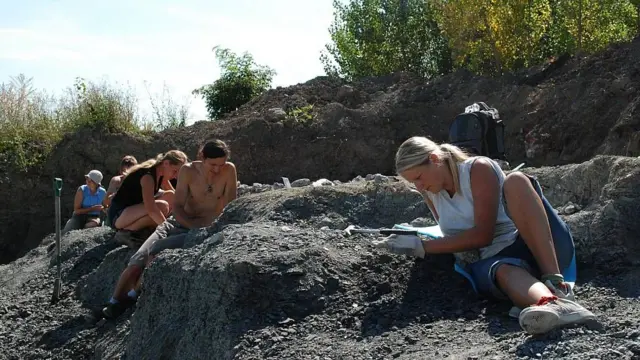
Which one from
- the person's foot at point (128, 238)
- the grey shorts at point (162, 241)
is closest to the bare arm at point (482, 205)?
the grey shorts at point (162, 241)

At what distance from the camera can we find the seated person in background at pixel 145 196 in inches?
332

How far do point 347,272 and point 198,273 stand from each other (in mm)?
969

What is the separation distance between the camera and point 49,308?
9.57 metres

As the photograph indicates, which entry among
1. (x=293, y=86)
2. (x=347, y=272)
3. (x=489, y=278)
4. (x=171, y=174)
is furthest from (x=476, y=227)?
(x=293, y=86)

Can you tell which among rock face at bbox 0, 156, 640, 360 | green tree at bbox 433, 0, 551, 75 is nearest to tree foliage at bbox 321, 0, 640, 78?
green tree at bbox 433, 0, 551, 75

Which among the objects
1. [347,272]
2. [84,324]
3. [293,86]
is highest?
[293,86]

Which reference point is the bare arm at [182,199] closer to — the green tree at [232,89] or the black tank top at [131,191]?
the black tank top at [131,191]

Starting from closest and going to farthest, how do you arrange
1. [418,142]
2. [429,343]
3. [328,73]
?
[429,343] → [418,142] → [328,73]

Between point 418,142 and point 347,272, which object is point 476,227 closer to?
point 418,142

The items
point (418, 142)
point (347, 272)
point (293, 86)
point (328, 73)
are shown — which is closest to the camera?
point (418, 142)

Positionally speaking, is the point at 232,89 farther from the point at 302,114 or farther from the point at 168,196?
the point at 168,196

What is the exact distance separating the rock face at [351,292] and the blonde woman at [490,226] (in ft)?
0.70

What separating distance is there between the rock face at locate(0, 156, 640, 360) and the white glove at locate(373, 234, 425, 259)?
31cm

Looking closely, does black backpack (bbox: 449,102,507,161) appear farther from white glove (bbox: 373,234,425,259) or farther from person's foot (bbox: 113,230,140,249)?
person's foot (bbox: 113,230,140,249)
